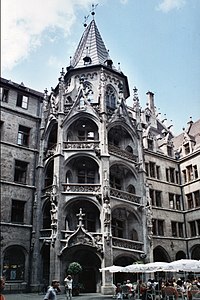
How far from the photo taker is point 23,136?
32.0m

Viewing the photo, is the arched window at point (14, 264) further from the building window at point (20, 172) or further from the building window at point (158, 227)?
the building window at point (158, 227)

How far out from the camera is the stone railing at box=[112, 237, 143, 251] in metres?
27.6

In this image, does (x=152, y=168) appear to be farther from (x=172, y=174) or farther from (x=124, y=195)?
(x=124, y=195)

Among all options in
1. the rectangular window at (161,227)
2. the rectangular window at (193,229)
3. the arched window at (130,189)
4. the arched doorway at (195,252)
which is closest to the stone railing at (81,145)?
the arched window at (130,189)

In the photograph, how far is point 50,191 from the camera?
1144 inches

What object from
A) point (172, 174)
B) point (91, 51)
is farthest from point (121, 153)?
point (91, 51)

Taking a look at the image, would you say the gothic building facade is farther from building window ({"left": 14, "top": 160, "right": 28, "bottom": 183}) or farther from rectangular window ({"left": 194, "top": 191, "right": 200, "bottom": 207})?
rectangular window ({"left": 194, "top": 191, "right": 200, "bottom": 207})

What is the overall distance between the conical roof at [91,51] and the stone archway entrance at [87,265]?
20.2 m

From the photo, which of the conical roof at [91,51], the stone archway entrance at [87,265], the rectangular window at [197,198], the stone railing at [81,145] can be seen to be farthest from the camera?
the conical roof at [91,51]

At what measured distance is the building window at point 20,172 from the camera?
99.5 feet

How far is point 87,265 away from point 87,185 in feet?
21.1

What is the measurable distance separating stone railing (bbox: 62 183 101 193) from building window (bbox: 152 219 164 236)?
9216 mm

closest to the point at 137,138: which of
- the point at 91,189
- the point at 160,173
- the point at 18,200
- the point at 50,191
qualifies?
the point at 160,173

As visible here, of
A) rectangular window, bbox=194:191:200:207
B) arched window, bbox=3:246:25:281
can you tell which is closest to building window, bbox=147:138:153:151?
rectangular window, bbox=194:191:200:207
